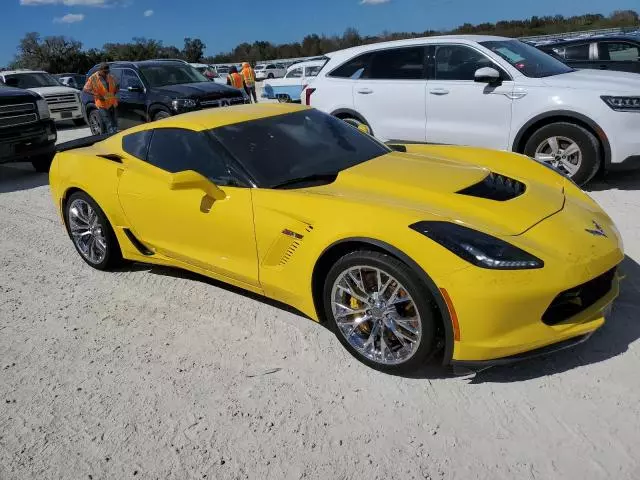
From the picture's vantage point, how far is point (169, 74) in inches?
440

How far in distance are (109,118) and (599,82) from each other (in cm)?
867

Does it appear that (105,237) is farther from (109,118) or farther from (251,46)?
(251,46)

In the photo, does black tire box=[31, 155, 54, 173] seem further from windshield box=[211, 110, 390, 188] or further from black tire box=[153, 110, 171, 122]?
windshield box=[211, 110, 390, 188]

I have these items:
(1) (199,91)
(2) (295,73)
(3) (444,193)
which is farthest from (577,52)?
(2) (295,73)

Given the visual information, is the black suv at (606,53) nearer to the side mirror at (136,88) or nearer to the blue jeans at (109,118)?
the side mirror at (136,88)

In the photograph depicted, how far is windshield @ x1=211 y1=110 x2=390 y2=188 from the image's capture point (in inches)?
136

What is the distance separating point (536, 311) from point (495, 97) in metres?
4.25

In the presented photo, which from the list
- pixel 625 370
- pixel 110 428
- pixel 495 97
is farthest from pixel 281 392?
pixel 495 97

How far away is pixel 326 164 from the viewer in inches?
142

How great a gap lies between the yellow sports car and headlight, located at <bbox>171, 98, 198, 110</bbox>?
5.91 m

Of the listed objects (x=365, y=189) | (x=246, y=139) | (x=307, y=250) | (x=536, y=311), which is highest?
(x=246, y=139)

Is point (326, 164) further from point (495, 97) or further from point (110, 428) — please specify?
point (495, 97)

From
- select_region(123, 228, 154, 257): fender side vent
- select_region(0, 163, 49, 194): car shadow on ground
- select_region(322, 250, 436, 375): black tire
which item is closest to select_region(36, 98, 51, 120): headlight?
select_region(0, 163, 49, 194): car shadow on ground

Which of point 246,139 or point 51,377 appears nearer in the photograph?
point 51,377
